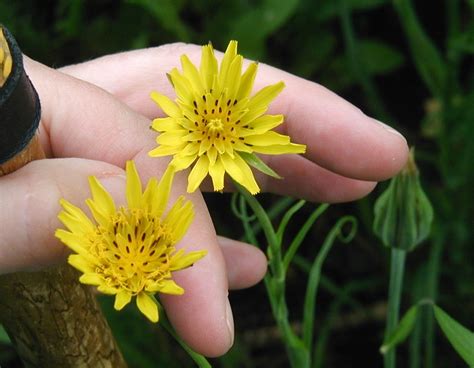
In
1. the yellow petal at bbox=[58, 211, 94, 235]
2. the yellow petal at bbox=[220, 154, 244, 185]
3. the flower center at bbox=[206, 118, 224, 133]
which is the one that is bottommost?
the yellow petal at bbox=[58, 211, 94, 235]

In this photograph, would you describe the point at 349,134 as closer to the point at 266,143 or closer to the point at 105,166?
the point at 266,143

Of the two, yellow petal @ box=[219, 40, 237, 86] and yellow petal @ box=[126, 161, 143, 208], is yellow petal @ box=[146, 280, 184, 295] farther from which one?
yellow petal @ box=[219, 40, 237, 86]

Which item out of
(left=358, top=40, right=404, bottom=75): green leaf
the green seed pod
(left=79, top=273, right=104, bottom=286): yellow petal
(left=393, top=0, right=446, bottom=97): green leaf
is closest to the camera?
(left=79, top=273, right=104, bottom=286): yellow petal

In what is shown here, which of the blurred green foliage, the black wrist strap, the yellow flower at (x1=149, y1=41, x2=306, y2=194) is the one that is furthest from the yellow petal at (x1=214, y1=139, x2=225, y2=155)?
the blurred green foliage

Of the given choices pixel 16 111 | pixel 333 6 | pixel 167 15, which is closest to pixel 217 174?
pixel 16 111

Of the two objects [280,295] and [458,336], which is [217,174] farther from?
[458,336]

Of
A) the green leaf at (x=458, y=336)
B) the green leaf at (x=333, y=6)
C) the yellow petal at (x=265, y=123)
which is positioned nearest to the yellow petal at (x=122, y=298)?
the yellow petal at (x=265, y=123)
